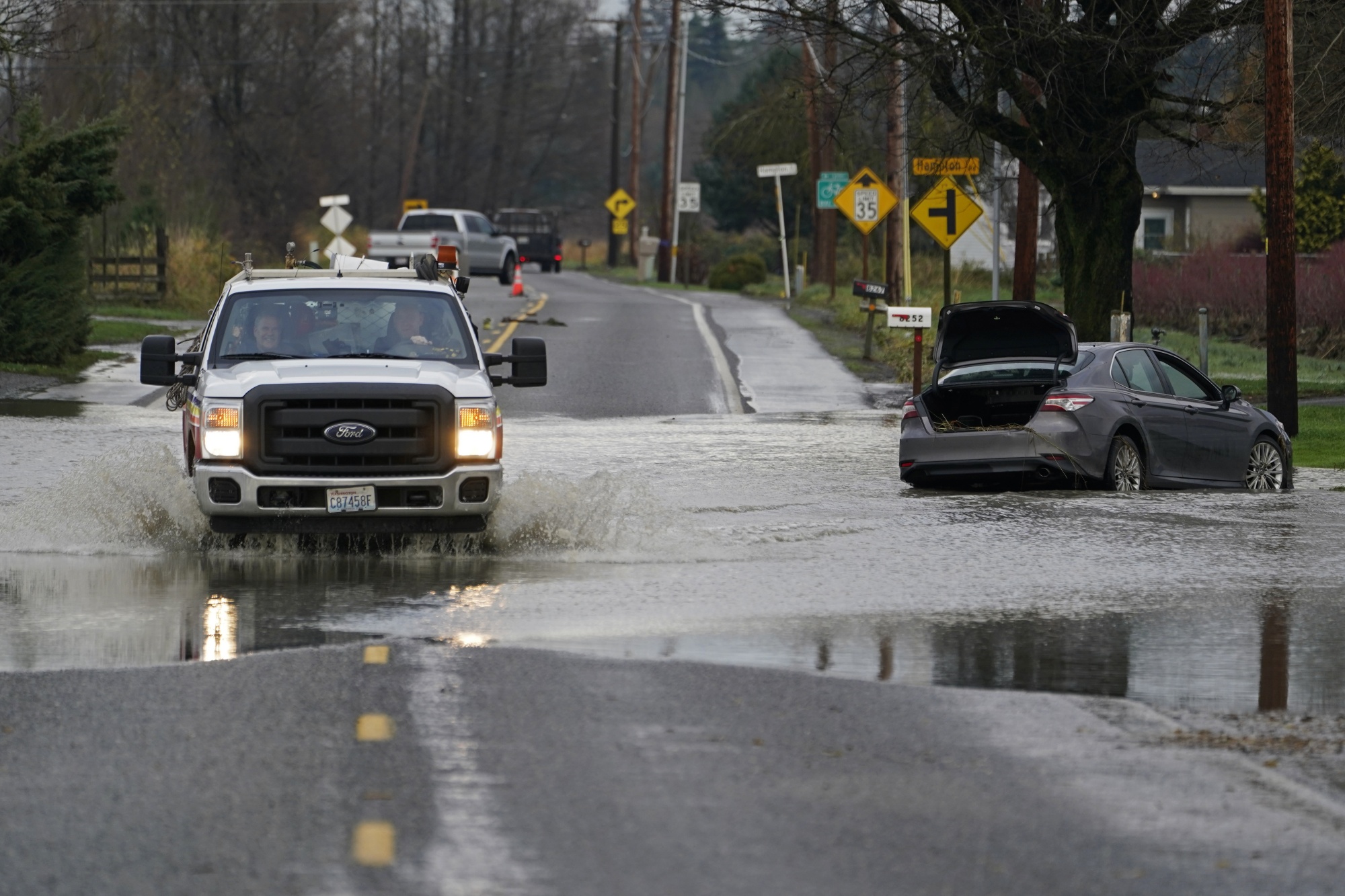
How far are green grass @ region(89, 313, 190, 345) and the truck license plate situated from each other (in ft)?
68.3

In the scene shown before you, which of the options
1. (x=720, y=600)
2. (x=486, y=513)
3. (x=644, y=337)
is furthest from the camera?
(x=644, y=337)

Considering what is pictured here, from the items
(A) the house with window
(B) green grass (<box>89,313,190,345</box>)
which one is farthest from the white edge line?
(A) the house with window

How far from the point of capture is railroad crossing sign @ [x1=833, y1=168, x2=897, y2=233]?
34688 mm

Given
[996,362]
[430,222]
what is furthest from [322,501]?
[430,222]

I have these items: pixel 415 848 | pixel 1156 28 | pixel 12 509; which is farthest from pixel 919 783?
pixel 1156 28

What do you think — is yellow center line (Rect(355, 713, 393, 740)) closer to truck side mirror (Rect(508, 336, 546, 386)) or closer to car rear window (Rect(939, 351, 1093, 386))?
truck side mirror (Rect(508, 336, 546, 386))

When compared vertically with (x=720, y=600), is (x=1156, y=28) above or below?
above

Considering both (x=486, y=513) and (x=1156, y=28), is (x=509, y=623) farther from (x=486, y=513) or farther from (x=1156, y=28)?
(x=1156, y=28)

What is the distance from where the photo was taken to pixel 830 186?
39.9 meters

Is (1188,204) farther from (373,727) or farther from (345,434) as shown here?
(373,727)

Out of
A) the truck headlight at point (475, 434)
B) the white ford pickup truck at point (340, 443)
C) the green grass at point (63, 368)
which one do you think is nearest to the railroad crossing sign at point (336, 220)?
the green grass at point (63, 368)

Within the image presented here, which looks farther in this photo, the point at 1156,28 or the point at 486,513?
the point at 1156,28

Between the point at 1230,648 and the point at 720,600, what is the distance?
2669mm

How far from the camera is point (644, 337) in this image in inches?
1344
